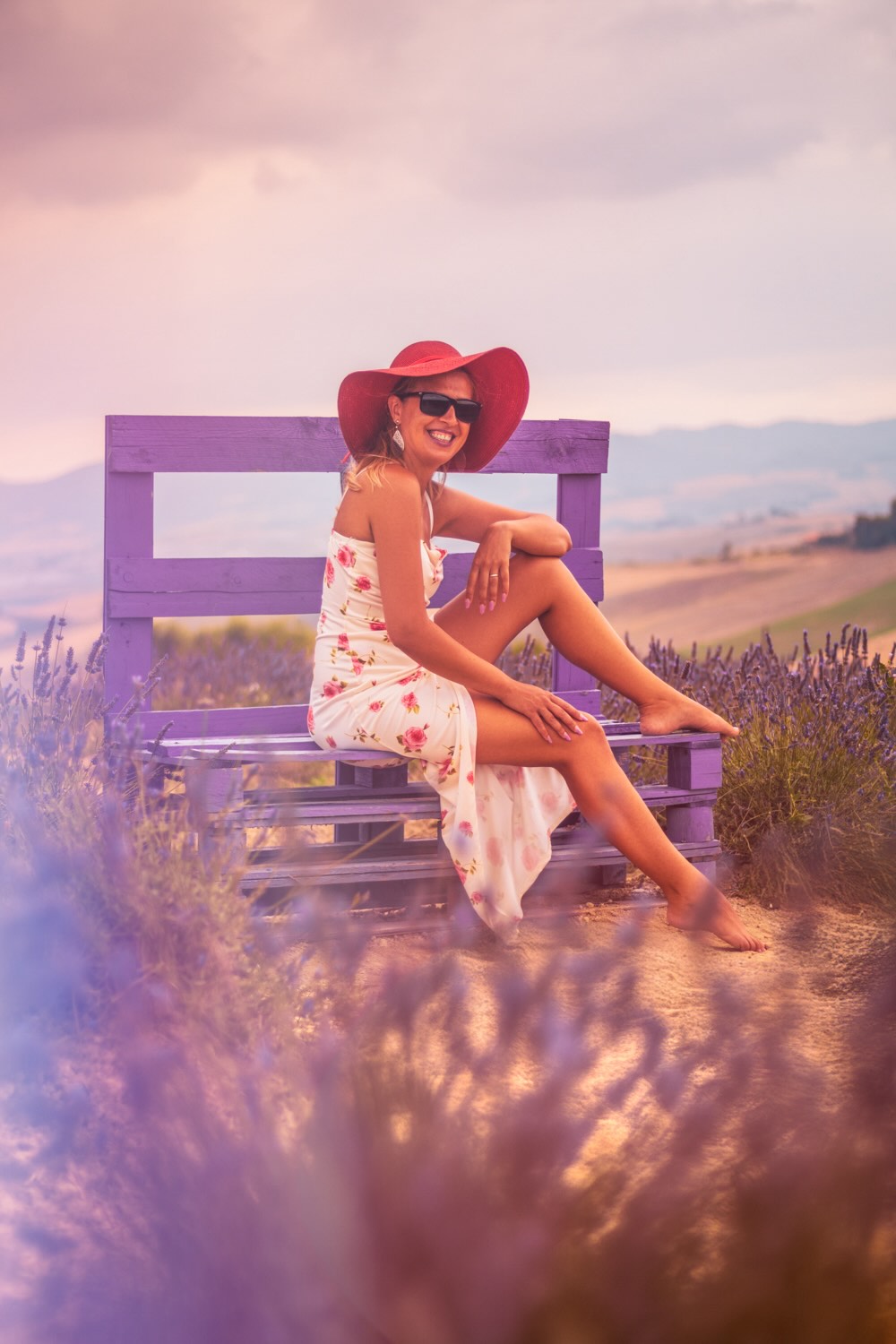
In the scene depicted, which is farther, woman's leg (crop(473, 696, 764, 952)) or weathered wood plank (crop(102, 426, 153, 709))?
weathered wood plank (crop(102, 426, 153, 709))

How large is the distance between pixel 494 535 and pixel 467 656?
0.36 m

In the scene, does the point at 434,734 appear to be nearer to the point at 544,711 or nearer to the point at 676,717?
the point at 544,711

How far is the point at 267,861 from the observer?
136 inches

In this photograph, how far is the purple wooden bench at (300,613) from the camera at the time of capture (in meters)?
3.38

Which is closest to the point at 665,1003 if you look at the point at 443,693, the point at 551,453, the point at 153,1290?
the point at 443,693

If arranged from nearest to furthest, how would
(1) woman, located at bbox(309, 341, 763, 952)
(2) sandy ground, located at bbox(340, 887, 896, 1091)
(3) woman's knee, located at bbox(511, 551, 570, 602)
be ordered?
(2) sandy ground, located at bbox(340, 887, 896, 1091)
(1) woman, located at bbox(309, 341, 763, 952)
(3) woman's knee, located at bbox(511, 551, 570, 602)

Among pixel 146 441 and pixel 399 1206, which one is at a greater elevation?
pixel 146 441

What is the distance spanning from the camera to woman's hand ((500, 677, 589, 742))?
10.6 feet

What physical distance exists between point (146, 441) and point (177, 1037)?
2.36 m

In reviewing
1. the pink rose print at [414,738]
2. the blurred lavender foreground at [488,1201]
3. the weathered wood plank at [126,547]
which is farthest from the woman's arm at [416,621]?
the blurred lavender foreground at [488,1201]

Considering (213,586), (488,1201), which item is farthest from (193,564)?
(488,1201)

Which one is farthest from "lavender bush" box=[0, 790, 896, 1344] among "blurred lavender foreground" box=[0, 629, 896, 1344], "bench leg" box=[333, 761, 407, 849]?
"bench leg" box=[333, 761, 407, 849]

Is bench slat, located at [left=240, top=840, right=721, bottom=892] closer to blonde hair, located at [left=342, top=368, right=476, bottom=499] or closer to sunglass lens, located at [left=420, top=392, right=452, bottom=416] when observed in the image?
blonde hair, located at [left=342, top=368, right=476, bottom=499]

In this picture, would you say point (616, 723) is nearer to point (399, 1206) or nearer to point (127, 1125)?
point (127, 1125)
